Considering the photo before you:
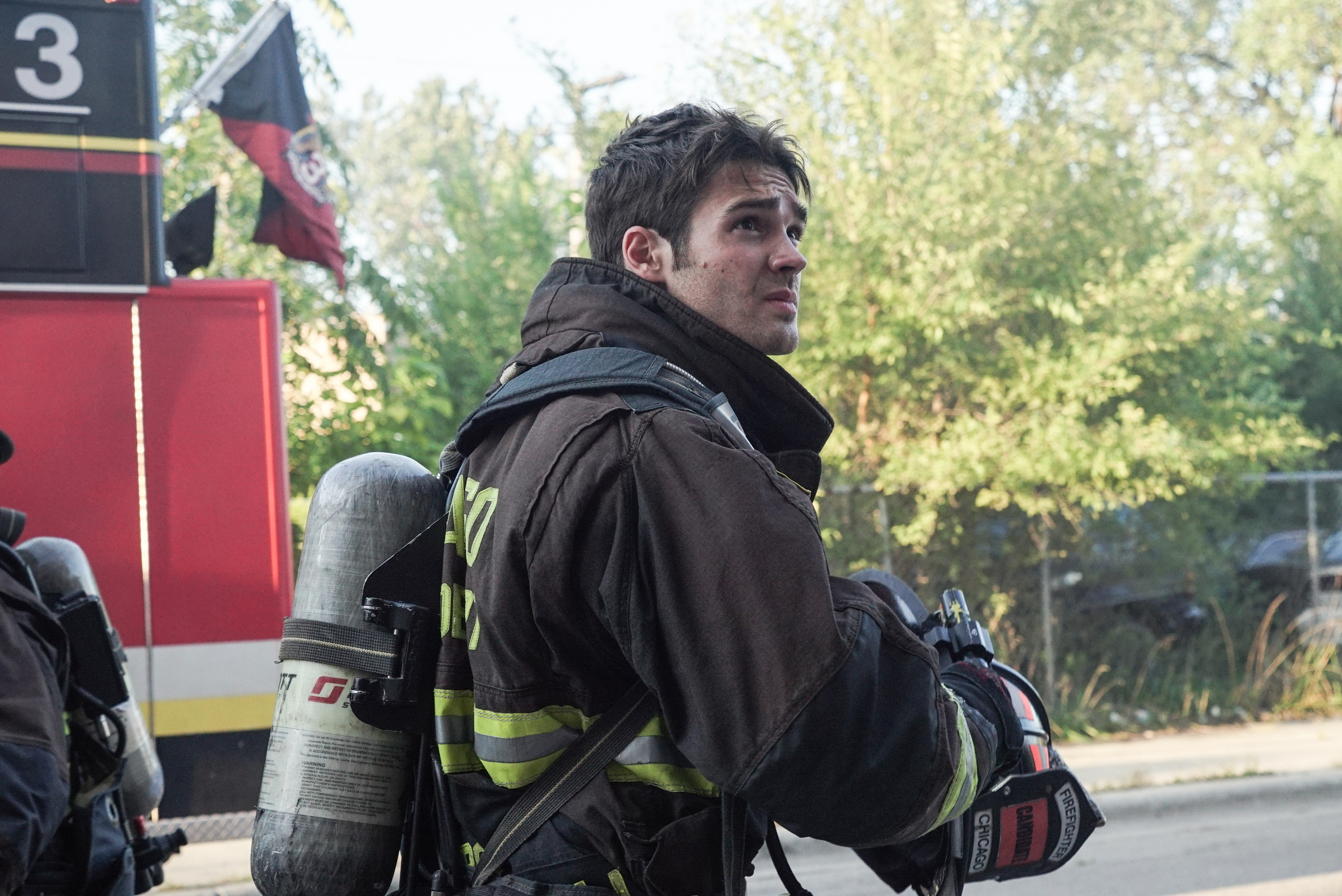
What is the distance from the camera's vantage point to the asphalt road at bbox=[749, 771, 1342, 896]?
5348 millimetres

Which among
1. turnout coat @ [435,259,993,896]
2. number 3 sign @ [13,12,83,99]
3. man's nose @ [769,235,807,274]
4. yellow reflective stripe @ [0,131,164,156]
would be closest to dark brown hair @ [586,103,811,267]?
man's nose @ [769,235,807,274]

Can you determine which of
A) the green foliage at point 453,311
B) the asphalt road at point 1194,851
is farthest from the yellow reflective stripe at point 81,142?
the green foliage at point 453,311

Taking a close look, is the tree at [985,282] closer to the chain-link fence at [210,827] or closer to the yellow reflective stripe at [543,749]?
the chain-link fence at [210,827]

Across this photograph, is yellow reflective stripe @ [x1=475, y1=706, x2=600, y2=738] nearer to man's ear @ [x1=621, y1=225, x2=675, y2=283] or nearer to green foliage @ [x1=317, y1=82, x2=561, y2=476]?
man's ear @ [x1=621, y1=225, x2=675, y2=283]

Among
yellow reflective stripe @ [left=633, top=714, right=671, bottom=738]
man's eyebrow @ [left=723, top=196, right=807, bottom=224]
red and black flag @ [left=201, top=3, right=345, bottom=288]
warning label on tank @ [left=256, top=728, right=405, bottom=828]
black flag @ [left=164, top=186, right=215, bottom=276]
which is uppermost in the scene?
red and black flag @ [left=201, top=3, right=345, bottom=288]

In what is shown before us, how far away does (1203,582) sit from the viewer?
30.0ft

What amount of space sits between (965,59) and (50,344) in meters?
5.46

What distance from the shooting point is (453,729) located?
176 centimetres

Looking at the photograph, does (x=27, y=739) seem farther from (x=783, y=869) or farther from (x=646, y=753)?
(x=783, y=869)

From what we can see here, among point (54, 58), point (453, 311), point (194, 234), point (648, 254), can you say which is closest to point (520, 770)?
point (648, 254)

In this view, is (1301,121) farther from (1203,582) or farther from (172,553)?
(172,553)

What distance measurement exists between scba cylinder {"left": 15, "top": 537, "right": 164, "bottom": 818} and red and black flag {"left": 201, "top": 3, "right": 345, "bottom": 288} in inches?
185

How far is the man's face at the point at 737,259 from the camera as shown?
6.31 feet

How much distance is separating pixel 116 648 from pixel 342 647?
132cm
